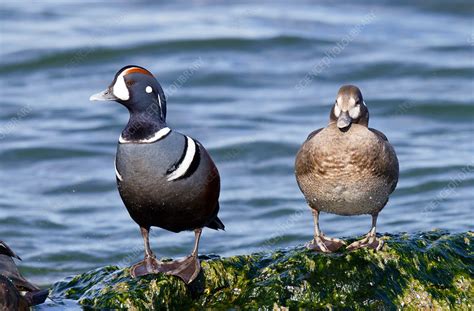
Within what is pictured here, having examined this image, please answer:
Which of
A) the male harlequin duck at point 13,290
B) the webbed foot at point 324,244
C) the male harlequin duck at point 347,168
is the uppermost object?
the male harlequin duck at point 347,168

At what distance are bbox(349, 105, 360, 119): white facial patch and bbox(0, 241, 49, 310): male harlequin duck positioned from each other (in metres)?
2.42

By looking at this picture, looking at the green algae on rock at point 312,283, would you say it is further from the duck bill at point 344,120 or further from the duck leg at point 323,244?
the duck bill at point 344,120

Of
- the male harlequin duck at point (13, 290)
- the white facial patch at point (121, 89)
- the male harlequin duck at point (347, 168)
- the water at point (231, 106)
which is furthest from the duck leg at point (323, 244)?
the water at point (231, 106)

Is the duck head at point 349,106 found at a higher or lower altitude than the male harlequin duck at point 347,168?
higher

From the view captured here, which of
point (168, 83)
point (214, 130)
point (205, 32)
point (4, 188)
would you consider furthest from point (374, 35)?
point (4, 188)

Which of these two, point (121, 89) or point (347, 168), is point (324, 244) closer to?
point (347, 168)

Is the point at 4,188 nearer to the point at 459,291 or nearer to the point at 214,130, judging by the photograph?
the point at 214,130

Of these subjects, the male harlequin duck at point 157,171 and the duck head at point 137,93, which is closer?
the male harlequin duck at point 157,171

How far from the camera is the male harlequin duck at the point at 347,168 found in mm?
6734

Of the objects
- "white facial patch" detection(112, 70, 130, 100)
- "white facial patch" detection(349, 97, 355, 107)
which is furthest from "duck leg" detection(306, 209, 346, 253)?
"white facial patch" detection(112, 70, 130, 100)

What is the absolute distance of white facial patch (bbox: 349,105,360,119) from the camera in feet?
22.7

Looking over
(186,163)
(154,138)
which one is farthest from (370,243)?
(154,138)

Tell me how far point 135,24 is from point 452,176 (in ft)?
32.8

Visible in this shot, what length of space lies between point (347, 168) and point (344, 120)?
33 cm
